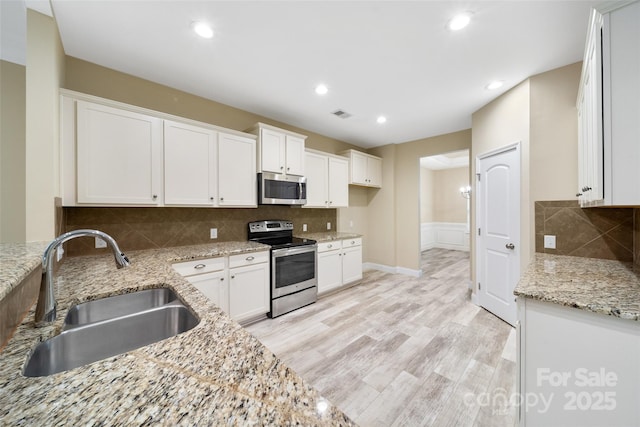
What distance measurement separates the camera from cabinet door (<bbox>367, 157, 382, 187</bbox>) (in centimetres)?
487

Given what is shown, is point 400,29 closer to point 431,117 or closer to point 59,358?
point 431,117

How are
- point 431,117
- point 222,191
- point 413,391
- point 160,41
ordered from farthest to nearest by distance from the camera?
point 431,117 → point 222,191 → point 160,41 → point 413,391

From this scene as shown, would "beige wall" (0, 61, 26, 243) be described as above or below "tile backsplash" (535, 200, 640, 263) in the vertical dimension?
above

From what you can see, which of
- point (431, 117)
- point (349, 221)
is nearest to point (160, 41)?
point (431, 117)

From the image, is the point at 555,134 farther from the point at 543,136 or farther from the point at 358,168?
the point at 358,168

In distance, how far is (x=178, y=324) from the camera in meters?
1.16

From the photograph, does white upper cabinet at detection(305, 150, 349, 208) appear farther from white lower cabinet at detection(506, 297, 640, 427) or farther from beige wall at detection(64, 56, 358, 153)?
white lower cabinet at detection(506, 297, 640, 427)

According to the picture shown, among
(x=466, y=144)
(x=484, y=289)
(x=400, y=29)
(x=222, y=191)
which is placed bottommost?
(x=484, y=289)

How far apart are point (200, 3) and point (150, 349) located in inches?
82.2

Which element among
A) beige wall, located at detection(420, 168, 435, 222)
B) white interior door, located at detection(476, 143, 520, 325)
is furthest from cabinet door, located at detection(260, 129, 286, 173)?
beige wall, located at detection(420, 168, 435, 222)

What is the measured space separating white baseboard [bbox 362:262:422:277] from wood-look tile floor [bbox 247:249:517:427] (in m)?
0.95

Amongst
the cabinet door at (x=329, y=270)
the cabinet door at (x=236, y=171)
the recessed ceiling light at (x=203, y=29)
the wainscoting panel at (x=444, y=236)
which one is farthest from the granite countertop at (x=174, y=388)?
the wainscoting panel at (x=444, y=236)

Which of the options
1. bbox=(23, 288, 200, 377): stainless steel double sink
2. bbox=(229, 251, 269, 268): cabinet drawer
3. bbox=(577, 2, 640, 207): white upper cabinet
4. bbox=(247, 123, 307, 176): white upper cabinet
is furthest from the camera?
bbox=(247, 123, 307, 176): white upper cabinet

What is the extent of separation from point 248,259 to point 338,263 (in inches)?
62.5
